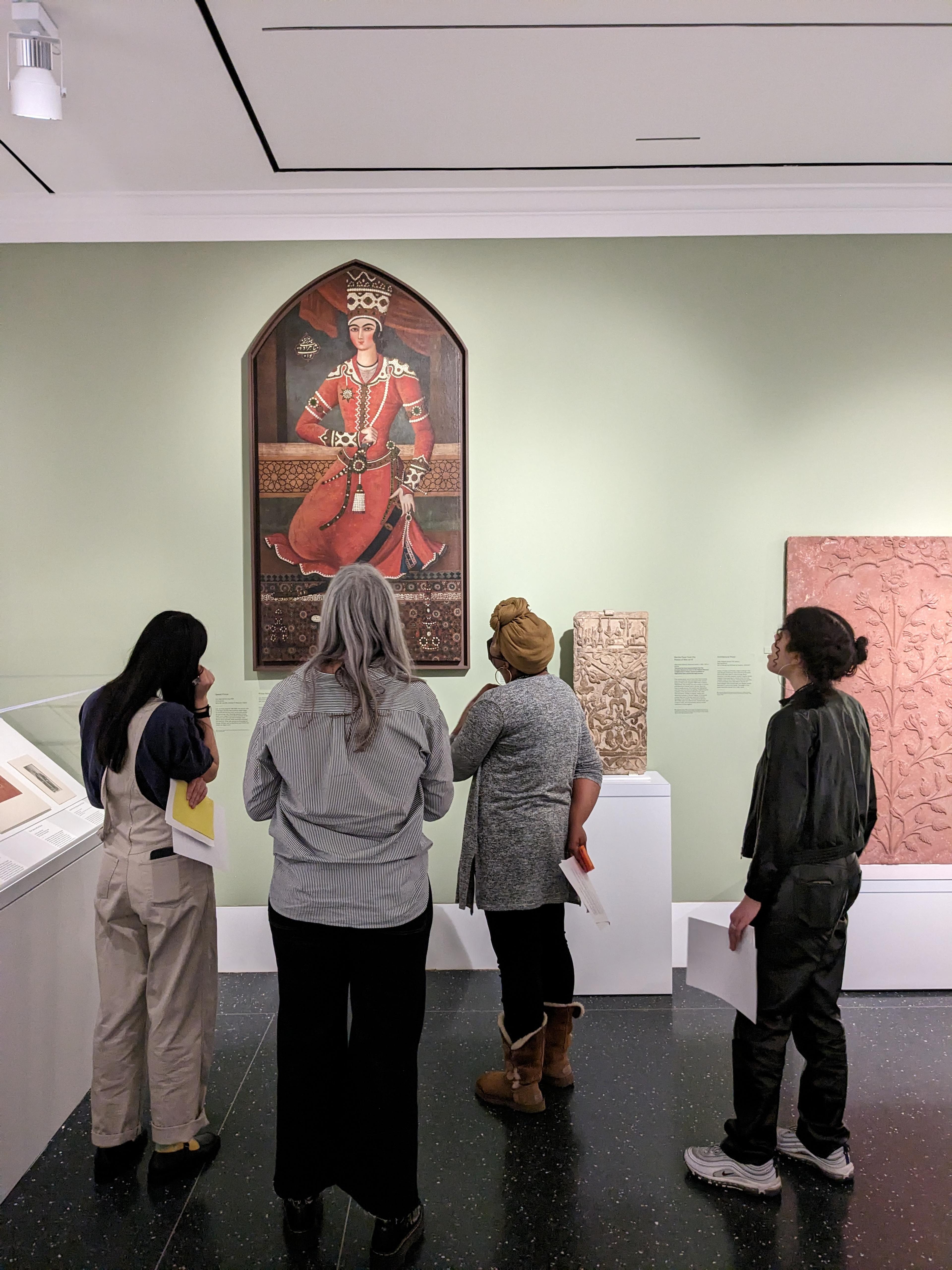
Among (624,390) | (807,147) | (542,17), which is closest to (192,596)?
(624,390)

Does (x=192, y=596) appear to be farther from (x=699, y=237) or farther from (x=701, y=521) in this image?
(x=699, y=237)

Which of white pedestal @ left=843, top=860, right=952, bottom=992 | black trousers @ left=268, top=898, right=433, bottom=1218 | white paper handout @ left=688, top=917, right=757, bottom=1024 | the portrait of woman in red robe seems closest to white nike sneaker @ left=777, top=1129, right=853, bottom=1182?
white paper handout @ left=688, top=917, right=757, bottom=1024

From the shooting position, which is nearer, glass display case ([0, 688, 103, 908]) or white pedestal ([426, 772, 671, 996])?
glass display case ([0, 688, 103, 908])

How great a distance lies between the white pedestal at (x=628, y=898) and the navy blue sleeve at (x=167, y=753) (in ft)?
5.76

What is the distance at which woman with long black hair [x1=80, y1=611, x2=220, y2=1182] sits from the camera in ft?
7.28

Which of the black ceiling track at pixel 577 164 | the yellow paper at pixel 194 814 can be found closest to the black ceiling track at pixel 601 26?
the black ceiling track at pixel 577 164

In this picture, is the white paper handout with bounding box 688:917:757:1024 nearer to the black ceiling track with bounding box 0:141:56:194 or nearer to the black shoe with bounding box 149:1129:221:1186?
the black shoe with bounding box 149:1129:221:1186

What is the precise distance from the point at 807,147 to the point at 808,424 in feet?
3.55

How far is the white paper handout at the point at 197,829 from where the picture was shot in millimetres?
2219

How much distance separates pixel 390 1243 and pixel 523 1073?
28.3 inches

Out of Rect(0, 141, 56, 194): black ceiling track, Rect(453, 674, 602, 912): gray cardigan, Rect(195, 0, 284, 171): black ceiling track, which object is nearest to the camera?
Rect(195, 0, 284, 171): black ceiling track

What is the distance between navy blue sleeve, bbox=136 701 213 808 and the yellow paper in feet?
0.09

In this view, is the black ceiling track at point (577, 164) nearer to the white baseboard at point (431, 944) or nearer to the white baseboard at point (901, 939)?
the white baseboard at point (901, 939)

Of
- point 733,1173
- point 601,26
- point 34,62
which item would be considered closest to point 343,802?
point 733,1173
